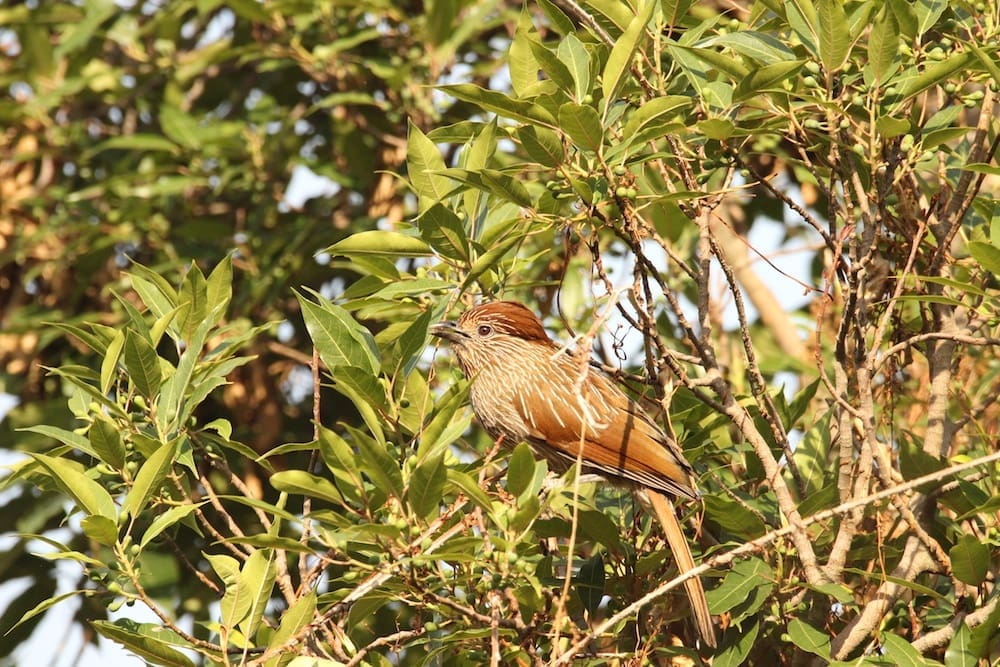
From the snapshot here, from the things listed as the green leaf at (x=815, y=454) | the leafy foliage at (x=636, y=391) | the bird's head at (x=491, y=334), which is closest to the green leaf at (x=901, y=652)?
the leafy foliage at (x=636, y=391)

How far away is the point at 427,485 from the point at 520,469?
22 centimetres

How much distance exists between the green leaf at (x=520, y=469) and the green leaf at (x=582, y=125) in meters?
0.76

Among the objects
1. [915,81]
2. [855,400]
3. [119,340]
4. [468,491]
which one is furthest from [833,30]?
[119,340]

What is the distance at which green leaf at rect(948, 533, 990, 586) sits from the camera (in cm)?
317

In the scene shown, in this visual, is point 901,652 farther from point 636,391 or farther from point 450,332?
point 450,332

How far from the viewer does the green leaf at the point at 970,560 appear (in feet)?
10.4

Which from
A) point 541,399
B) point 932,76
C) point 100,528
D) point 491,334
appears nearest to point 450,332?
point 491,334

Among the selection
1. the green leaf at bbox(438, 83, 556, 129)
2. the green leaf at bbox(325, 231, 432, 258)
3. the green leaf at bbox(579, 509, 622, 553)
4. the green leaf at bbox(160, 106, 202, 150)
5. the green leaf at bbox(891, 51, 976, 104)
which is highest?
the green leaf at bbox(891, 51, 976, 104)

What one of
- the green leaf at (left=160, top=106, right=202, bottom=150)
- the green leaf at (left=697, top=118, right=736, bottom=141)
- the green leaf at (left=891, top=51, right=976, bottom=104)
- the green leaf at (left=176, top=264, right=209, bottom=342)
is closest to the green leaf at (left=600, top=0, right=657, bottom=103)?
the green leaf at (left=697, top=118, right=736, bottom=141)

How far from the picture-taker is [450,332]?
176 inches

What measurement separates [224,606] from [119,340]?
0.79 m

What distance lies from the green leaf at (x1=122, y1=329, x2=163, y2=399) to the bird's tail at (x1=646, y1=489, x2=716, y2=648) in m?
1.52

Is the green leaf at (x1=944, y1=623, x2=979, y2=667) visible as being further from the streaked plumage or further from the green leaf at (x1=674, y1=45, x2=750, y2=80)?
the green leaf at (x1=674, y1=45, x2=750, y2=80)

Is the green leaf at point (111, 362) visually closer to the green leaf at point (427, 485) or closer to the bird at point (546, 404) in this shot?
Answer: the green leaf at point (427, 485)
